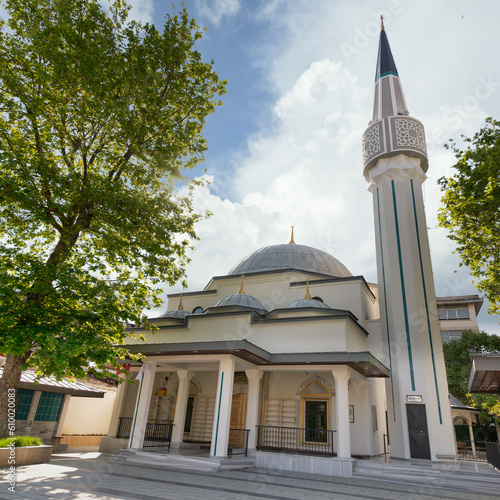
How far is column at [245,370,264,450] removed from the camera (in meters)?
11.6

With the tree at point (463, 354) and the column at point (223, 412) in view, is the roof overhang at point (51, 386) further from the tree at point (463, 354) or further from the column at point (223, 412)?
the tree at point (463, 354)

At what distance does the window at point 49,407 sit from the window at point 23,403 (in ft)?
1.30

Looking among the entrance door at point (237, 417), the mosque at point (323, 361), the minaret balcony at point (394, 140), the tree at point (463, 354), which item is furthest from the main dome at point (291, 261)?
the tree at point (463, 354)

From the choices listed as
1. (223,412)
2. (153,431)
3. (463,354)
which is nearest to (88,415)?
(153,431)

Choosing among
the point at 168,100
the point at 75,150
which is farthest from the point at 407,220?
the point at 75,150

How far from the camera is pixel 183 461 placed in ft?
32.9

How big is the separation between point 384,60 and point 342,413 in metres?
19.2

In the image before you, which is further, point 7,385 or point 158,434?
point 158,434

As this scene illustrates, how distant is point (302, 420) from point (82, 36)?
542 inches

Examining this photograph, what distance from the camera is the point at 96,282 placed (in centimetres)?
902

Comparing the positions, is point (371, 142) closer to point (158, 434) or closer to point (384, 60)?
point (384, 60)

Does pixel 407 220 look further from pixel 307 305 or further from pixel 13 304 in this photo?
pixel 13 304

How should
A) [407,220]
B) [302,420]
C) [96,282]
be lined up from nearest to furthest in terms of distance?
1. [96,282]
2. [302,420]
3. [407,220]

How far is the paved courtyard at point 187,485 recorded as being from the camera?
6.51 m
